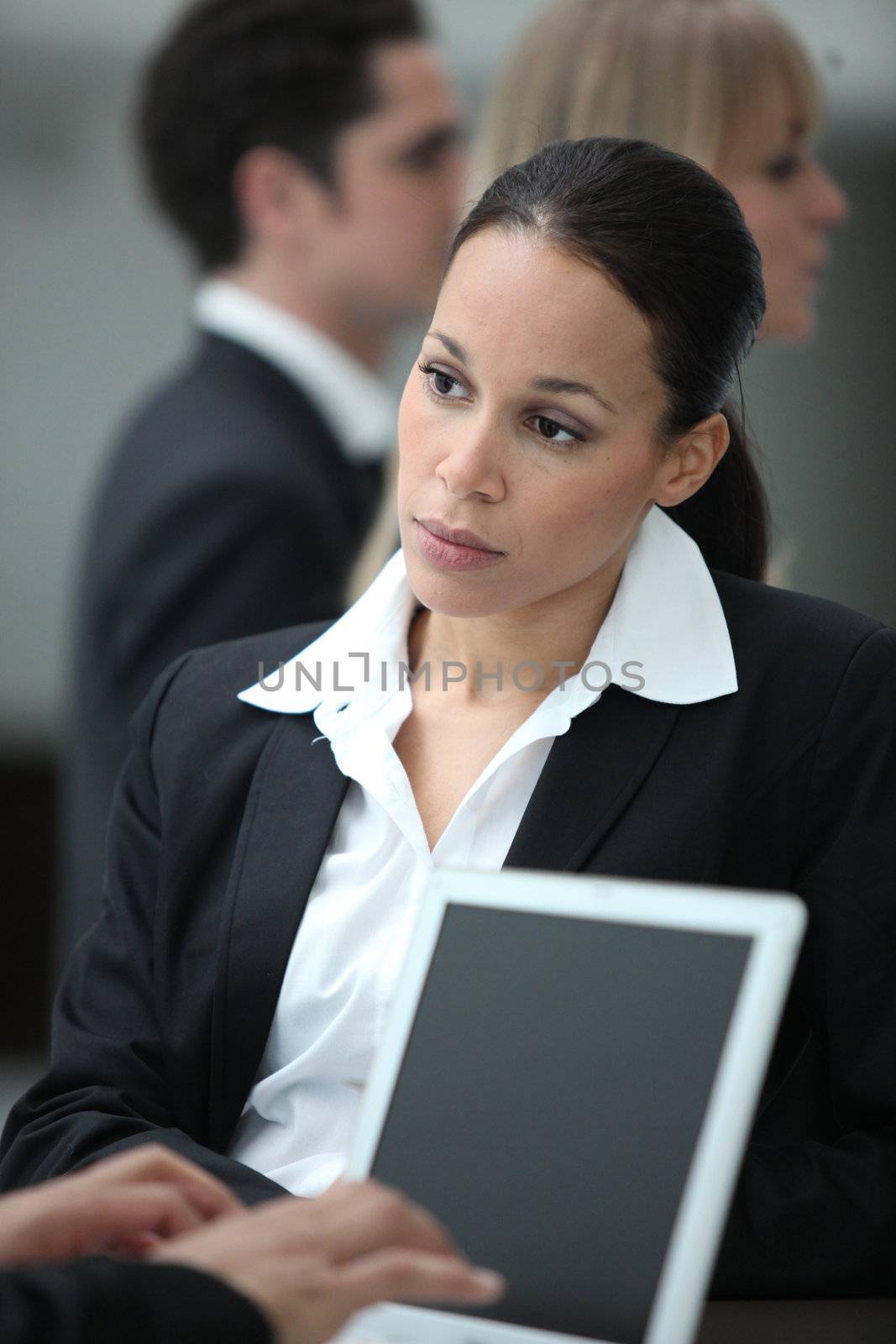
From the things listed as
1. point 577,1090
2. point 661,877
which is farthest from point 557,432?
point 577,1090

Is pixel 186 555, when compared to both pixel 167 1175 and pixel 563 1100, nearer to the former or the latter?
pixel 167 1175

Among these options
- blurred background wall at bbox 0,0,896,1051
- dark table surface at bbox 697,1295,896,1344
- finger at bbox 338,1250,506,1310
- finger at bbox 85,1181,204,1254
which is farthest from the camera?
blurred background wall at bbox 0,0,896,1051

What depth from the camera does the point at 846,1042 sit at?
1458 mm

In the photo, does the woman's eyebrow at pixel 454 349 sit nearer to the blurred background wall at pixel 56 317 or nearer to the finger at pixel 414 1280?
the finger at pixel 414 1280

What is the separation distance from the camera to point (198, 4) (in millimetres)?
3014

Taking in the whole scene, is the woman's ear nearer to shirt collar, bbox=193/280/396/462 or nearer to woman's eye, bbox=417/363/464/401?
woman's eye, bbox=417/363/464/401

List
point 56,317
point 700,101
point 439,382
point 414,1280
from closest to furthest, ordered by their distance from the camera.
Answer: point 414,1280
point 439,382
point 700,101
point 56,317

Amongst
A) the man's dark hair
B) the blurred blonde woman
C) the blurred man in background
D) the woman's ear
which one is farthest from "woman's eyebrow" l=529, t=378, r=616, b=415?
the man's dark hair

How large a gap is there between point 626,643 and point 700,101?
3.38 ft

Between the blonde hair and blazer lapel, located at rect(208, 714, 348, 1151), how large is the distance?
1.01 meters

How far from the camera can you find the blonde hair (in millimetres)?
2316

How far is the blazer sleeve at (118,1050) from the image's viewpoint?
1.54 metres

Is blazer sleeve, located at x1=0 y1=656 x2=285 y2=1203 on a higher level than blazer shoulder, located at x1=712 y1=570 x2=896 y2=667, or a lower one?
lower

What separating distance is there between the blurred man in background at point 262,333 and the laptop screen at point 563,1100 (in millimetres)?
1390
